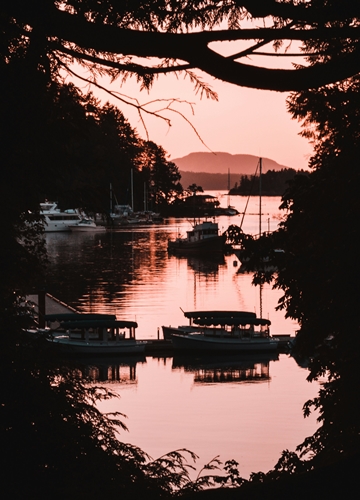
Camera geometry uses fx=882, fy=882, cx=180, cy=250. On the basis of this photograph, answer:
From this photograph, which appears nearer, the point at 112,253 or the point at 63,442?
the point at 63,442

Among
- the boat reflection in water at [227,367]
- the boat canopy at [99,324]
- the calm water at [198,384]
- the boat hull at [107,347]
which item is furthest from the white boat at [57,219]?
the boat canopy at [99,324]

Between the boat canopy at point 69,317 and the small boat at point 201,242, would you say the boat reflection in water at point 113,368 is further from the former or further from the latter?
the small boat at point 201,242

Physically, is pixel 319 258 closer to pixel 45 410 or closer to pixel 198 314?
pixel 45 410

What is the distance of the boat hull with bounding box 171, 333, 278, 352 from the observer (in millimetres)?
31125

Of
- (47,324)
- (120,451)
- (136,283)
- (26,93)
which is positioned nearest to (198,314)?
(47,324)

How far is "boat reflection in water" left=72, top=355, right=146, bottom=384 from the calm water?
34mm

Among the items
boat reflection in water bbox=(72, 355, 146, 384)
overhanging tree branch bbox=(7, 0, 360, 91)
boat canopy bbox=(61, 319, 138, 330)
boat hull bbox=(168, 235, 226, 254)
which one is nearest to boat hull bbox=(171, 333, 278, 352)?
boat reflection in water bbox=(72, 355, 146, 384)

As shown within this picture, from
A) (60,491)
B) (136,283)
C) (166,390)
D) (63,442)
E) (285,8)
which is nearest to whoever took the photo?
(285,8)

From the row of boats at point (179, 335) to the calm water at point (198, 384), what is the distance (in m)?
0.57

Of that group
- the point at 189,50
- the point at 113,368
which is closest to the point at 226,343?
the point at 113,368

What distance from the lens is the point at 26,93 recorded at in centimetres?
633

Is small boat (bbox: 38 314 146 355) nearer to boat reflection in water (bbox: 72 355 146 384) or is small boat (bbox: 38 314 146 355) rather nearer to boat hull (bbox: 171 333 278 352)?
boat reflection in water (bbox: 72 355 146 384)

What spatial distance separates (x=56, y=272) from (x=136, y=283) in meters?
8.27

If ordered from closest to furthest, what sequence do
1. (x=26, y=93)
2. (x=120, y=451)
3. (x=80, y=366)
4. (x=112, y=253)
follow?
(x=26, y=93)
(x=120, y=451)
(x=80, y=366)
(x=112, y=253)
